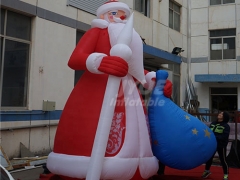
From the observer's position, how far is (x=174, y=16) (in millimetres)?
14820

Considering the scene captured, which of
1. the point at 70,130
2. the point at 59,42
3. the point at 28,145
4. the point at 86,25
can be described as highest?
the point at 86,25

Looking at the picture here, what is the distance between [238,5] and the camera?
15430 millimetres

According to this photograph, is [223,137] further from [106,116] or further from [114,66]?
[114,66]

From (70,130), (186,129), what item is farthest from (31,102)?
(186,129)

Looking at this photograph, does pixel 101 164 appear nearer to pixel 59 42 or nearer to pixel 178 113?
pixel 178 113

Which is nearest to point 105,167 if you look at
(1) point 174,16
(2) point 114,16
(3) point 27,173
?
(2) point 114,16

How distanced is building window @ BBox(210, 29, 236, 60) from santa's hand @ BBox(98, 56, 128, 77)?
13418 mm

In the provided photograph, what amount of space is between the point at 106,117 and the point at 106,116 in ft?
0.04

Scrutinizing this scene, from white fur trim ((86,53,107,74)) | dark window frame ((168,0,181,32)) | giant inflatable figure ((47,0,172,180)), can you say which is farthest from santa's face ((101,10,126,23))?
dark window frame ((168,0,181,32))

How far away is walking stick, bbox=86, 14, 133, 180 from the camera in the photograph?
3.21 metres

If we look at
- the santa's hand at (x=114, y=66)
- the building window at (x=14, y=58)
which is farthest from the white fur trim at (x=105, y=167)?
the building window at (x=14, y=58)

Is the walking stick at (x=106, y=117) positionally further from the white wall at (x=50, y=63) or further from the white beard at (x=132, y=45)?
the white wall at (x=50, y=63)

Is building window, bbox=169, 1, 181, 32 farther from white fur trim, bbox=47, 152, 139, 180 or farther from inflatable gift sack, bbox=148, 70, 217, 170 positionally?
white fur trim, bbox=47, 152, 139, 180

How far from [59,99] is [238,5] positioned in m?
11.7
